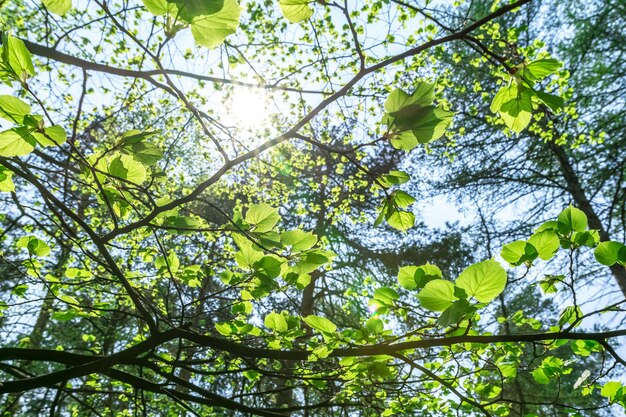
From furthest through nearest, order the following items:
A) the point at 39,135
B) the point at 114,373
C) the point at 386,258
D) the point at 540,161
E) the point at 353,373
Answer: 1. the point at 386,258
2. the point at 540,161
3. the point at 114,373
4. the point at 353,373
5. the point at 39,135

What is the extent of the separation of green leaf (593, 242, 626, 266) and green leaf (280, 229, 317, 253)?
745mm

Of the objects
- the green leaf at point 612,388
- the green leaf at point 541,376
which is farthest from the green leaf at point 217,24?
the green leaf at point 541,376

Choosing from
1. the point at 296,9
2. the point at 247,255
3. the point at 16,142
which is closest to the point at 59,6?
the point at 16,142

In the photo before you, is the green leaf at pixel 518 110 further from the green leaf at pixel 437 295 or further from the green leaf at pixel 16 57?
the green leaf at pixel 16 57

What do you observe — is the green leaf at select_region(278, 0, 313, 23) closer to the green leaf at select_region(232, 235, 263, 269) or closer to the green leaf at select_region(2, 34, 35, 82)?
the green leaf at select_region(2, 34, 35, 82)

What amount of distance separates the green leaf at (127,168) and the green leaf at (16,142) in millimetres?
206

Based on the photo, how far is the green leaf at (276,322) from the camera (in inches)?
53.4

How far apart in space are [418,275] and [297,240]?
0.39 metres

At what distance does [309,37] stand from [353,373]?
3.84 meters

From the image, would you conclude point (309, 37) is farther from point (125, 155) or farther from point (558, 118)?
point (558, 118)

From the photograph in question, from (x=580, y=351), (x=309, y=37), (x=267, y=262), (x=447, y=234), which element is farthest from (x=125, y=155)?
(x=447, y=234)

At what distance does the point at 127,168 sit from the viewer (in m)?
1.16

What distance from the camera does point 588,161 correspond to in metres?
6.79

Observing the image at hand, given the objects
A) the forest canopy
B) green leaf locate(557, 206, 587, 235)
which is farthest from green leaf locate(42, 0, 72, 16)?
green leaf locate(557, 206, 587, 235)
